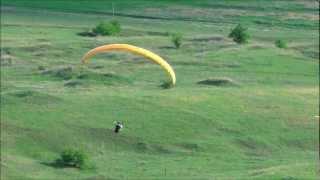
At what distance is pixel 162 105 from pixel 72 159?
10065 millimetres

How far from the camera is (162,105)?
58656mm

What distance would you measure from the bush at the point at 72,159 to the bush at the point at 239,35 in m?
33.8

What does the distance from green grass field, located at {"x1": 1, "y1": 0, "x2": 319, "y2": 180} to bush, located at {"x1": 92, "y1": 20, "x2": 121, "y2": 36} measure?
51.6 inches

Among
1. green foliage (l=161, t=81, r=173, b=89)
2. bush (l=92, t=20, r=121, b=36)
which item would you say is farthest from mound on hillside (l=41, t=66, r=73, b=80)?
bush (l=92, t=20, r=121, b=36)

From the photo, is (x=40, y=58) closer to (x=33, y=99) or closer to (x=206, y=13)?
(x=33, y=99)

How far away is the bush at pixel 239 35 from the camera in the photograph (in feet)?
270

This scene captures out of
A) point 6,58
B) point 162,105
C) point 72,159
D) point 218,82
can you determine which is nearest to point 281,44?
point 218,82

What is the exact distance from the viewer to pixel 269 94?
209 ft

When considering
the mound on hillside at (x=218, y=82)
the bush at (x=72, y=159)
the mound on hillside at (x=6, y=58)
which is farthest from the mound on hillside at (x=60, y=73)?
the bush at (x=72, y=159)

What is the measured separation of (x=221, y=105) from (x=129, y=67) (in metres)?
13.1

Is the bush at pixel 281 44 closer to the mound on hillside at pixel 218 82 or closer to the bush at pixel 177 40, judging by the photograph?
the bush at pixel 177 40

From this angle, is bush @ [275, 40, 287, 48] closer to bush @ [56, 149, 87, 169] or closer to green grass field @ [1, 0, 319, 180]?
green grass field @ [1, 0, 319, 180]

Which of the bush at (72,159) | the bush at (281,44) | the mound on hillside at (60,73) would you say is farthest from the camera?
the bush at (281,44)

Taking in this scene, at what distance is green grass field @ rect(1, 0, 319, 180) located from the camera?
50.6 metres
